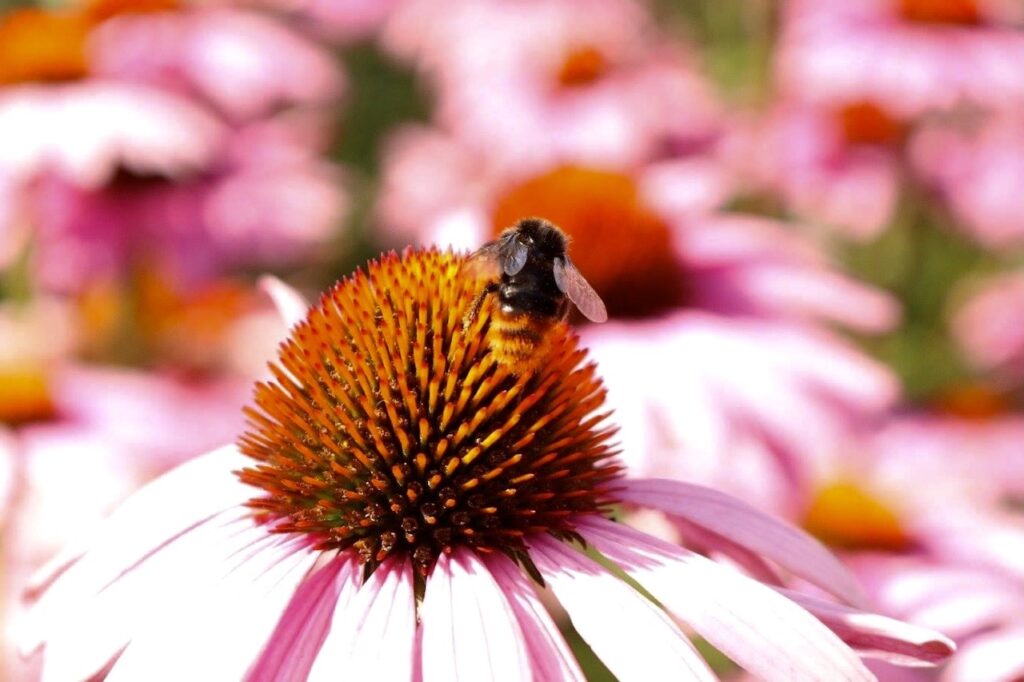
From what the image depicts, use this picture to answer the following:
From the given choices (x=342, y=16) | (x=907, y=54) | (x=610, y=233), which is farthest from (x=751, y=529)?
(x=342, y=16)

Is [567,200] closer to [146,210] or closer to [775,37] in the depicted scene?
[146,210]

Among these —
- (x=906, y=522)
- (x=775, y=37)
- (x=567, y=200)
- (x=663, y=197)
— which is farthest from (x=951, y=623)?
(x=775, y=37)

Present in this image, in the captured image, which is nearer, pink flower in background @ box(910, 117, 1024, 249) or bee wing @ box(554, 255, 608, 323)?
bee wing @ box(554, 255, 608, 323)

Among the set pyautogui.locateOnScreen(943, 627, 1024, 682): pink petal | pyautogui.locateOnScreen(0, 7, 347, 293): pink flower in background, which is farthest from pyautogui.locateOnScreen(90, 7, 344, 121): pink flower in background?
pyautogui.locateOnScreen(943, 627, 1024, 682): pink petal

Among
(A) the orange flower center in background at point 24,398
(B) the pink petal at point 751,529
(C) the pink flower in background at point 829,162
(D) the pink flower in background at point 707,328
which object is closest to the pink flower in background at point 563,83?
(C) the pink flower in background at point 829,162

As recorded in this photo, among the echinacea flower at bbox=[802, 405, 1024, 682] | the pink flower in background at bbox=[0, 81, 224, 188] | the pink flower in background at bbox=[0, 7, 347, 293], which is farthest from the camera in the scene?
the pink flower in background at bbox=[0, 7, 347, 293]

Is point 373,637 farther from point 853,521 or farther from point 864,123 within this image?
point 864,123

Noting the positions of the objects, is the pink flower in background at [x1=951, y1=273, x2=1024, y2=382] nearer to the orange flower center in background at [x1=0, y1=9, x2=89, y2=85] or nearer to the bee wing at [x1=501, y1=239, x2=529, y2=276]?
the orange flower center in background at [x1=0, y1=9, x2=89, y2=85]
